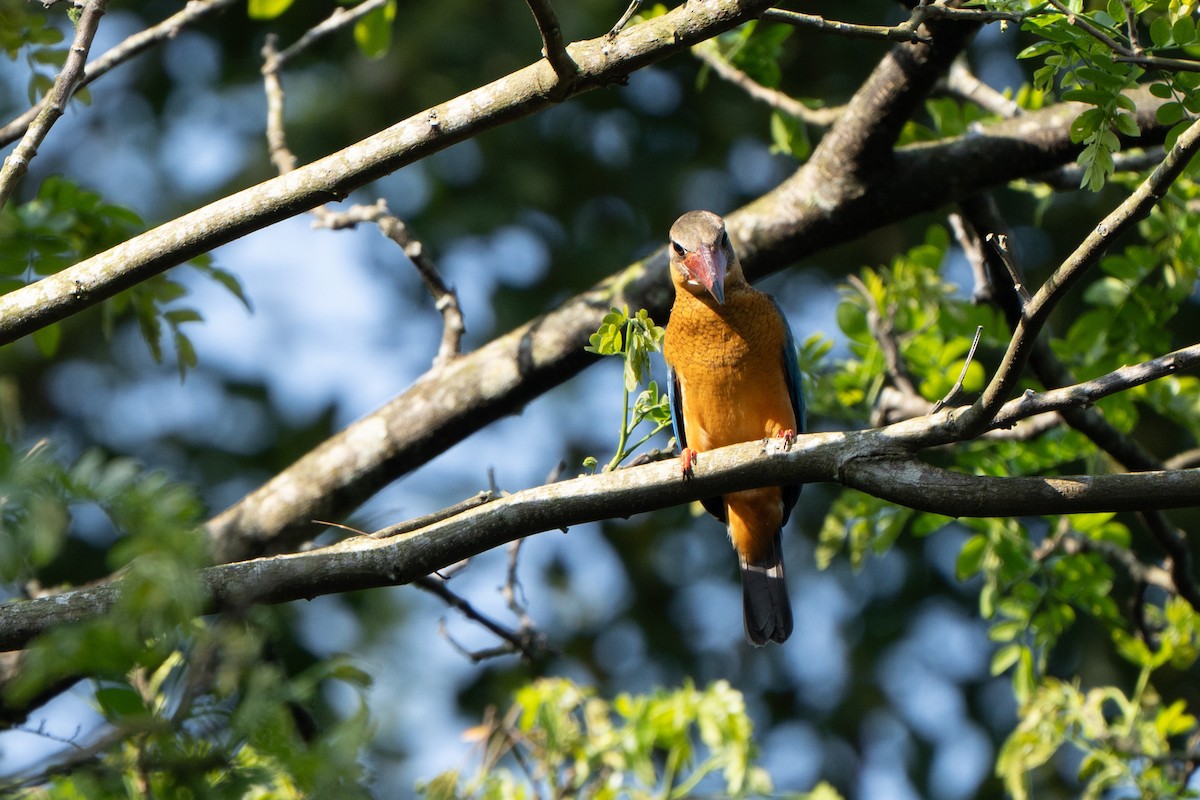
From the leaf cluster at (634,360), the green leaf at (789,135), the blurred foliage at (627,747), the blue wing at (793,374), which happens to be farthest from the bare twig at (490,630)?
the green leaf at (789,135)

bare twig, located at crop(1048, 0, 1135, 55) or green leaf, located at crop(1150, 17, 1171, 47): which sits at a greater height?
bare twig, located at crop(1048, 0, 1135, 55)

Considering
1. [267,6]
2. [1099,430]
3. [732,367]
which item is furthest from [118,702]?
[267,6]

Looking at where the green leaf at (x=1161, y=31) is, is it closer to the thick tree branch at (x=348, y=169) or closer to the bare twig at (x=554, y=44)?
the thick tree branch at (x=348, y=169)

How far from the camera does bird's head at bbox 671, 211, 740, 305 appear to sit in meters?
3.82

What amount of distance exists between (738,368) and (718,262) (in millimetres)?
443

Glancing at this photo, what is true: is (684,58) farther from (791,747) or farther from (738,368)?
(791,747)

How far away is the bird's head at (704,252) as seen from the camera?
382 centimetres

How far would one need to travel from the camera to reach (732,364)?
13.5ft

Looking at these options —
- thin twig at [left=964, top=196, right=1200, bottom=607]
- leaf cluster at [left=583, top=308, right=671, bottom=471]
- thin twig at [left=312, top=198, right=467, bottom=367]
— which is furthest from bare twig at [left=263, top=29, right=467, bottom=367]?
thin twig at [left=964, top=196, right=1200, bottom=607]

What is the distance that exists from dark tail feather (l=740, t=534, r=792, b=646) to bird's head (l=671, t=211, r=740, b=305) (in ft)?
3.87

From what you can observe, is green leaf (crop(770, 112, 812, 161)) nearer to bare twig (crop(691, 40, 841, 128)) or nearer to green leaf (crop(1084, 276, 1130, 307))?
bare twig (crop(691, 40, 841, 128))

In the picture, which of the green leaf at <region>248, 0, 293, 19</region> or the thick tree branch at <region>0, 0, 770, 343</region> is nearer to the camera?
the thick tree branch at <region>0, 0, 770, 343</region>

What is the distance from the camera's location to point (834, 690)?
27.2ft

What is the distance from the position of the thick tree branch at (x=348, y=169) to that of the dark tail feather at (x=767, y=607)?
99.8 inches
